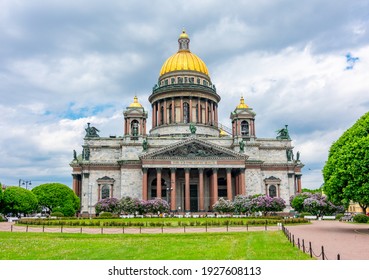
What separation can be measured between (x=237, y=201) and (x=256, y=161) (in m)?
17.8

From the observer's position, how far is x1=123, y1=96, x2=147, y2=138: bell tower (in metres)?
81.4

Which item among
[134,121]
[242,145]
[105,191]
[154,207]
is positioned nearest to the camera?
[154,207]

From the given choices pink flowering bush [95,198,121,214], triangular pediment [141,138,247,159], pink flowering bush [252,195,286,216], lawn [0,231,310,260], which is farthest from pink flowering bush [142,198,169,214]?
lawn [0,231,310,260]

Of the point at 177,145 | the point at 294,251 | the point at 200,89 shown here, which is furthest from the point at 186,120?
the point at 294,251

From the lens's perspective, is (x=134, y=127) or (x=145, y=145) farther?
(x=134, y=127)

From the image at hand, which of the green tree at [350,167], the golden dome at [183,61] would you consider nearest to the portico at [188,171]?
the golden dome at [183,61]

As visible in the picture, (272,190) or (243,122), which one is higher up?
(243,122)

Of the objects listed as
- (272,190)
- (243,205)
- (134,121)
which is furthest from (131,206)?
(272,190)

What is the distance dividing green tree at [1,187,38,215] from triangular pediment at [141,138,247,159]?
2295cm

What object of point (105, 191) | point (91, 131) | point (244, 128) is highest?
point (244, 128)

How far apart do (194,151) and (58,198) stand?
89.4 ft

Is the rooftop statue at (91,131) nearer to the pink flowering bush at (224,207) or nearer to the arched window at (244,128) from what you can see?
the arched window at (244,128)

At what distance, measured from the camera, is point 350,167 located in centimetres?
3200

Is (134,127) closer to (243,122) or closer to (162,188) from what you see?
(162,188)
